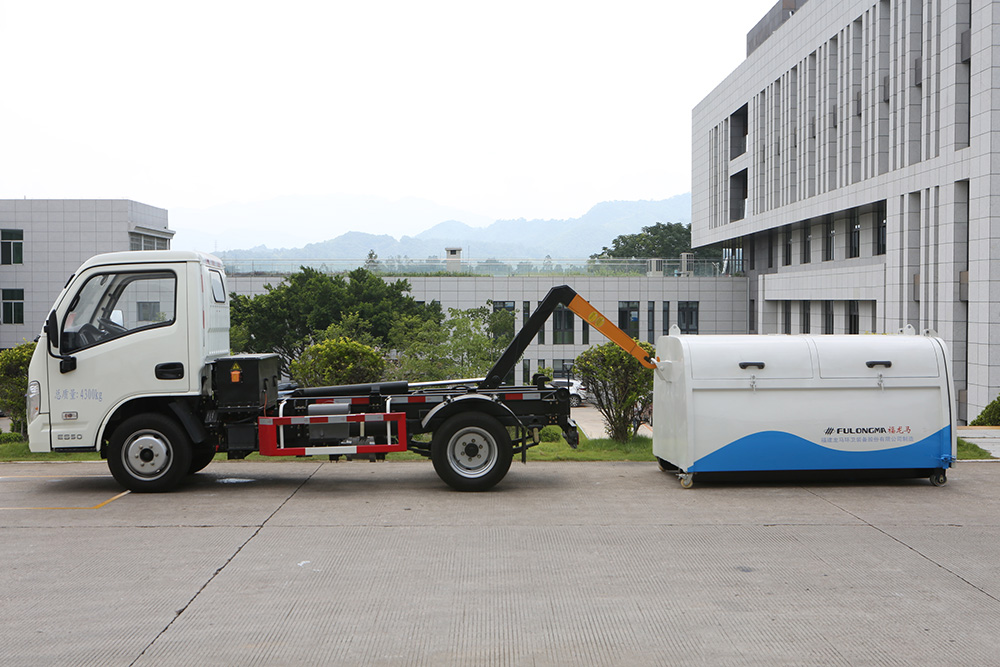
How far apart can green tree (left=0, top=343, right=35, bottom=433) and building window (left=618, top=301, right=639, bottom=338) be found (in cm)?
4757

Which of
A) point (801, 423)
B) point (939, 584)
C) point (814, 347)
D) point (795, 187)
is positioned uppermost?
point (795, 187)

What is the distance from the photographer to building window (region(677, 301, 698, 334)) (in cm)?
6131

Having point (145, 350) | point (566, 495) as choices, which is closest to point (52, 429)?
point (145, 350)

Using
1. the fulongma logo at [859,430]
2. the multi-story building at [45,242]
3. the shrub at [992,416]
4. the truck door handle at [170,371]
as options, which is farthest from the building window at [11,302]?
the fulongma logo at [859,430]

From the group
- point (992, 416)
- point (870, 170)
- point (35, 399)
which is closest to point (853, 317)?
point (870, 170)

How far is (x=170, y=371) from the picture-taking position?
1107cm

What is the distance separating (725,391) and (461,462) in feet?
11.7

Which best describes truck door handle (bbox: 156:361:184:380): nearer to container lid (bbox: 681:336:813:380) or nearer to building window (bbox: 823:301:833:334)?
container lid (bbox: 681:336:813:380)

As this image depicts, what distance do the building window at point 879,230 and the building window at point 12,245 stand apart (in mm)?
54515

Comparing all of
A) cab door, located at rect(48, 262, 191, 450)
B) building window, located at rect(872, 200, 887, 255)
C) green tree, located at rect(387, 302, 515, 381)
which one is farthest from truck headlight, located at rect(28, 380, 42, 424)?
building window, located at rect(872, 200, 887, 255)

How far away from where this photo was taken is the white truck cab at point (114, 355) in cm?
1105

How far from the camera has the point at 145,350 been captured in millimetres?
11062

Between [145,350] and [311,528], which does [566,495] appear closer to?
[311,528]

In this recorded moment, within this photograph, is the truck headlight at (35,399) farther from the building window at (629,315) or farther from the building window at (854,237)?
the building window at (629,315)
